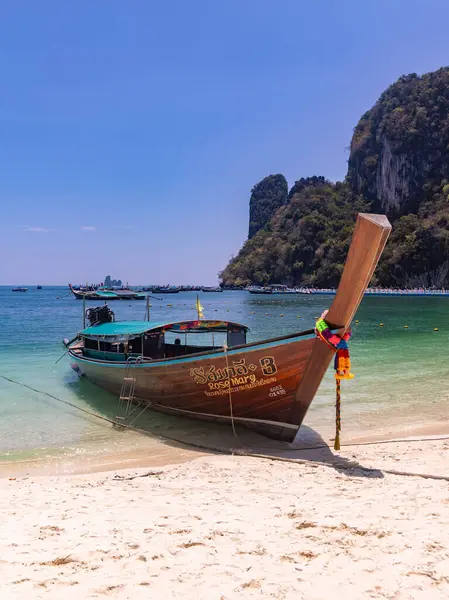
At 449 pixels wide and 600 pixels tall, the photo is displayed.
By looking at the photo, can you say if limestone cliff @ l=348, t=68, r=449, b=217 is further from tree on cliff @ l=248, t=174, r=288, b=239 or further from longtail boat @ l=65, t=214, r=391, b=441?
longtail boat @ l=65, t=214, r=391, b=441

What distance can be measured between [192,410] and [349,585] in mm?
6146

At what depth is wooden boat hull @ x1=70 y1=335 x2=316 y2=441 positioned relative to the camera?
7.48m

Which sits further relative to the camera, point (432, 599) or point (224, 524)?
point (224, 524)

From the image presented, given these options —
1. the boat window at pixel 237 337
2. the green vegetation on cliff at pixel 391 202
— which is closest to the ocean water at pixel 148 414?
the boat window at pixel 237 337

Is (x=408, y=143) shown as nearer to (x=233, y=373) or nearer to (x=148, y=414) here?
(x=148, y=414)

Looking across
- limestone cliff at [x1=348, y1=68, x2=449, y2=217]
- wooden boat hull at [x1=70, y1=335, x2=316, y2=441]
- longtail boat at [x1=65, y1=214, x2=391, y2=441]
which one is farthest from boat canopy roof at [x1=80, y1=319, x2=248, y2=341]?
limestone cliff at [x1=348, y1=68, x2=449, y2=217]

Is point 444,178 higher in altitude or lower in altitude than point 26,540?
higher

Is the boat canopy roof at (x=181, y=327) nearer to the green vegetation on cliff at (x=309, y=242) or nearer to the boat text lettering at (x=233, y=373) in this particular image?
the boat text lettering at (x=233, y=373)

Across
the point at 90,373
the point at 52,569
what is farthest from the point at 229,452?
the point at 90,373

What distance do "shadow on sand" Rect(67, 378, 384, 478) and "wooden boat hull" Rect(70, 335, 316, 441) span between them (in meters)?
0.21

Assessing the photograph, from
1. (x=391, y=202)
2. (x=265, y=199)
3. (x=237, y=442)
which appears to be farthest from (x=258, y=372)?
(x=265, y=199)

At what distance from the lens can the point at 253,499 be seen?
5164mm

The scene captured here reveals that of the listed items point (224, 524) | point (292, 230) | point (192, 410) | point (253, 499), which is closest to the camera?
point (224, 524)

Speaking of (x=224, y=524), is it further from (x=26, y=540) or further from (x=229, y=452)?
(x=229, y=452)
